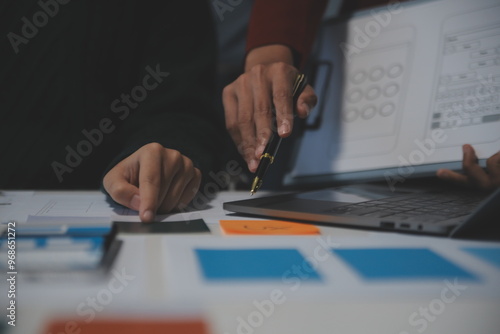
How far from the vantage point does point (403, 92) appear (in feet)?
2.63

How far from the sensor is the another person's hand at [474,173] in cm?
65

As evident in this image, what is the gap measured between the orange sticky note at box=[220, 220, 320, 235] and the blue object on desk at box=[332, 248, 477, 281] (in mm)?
74

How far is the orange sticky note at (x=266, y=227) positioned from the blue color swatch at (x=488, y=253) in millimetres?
149

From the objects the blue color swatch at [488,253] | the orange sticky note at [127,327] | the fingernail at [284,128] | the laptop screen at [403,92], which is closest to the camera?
the orange sticky note at [127,327]

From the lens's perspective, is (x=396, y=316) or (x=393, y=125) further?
(x=393, y=125)

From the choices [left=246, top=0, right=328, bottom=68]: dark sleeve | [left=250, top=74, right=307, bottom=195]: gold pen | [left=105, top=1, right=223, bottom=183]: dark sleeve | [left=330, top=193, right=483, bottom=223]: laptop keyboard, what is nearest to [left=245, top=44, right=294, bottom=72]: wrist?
[left=246, top=0, right=328, bottom=68]: dark sleeve

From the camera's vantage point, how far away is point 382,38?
86cm

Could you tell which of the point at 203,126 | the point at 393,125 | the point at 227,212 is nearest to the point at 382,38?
the point at 393,125

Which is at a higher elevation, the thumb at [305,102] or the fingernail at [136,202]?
the thumb at [305,102]

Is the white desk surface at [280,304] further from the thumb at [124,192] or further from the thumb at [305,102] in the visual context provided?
the thumb at [305,102]

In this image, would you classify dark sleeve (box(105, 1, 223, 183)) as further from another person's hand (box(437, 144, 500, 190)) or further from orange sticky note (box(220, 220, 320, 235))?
another person's hand (box(437, 144, 500, 190))

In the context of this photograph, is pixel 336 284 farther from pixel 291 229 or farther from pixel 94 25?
pixel 94 25

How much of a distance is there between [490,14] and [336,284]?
2.12 feet

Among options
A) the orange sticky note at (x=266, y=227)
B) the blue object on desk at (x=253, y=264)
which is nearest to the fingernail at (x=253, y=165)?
the orange sticky note at (x=266, y=227)
